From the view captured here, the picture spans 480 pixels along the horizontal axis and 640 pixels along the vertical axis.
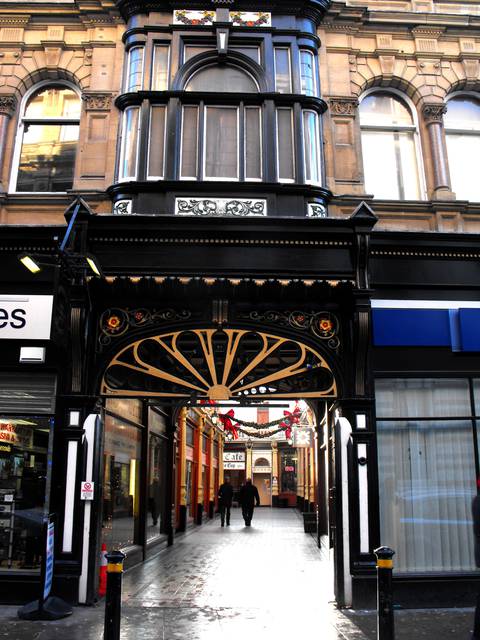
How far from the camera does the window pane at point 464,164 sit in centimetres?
1164

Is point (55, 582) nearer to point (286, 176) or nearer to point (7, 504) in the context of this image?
point (7, 504)

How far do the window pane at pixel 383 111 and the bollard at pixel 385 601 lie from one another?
27.1ft

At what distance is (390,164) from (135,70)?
5.03 metres

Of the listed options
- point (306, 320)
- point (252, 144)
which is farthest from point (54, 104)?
point (306, 320)

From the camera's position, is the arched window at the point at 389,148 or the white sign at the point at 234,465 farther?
the white sign at the point at 234,465

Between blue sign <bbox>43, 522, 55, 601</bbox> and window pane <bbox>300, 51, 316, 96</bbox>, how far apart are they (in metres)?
8.35

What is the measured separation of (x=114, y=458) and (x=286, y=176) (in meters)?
6.00

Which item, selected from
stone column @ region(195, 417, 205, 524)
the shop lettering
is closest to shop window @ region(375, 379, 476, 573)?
the shop lettering

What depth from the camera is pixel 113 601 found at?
6172mm

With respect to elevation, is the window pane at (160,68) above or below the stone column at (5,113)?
above

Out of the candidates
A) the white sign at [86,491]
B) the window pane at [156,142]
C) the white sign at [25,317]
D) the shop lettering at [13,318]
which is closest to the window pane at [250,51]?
the window pane at [156,142]

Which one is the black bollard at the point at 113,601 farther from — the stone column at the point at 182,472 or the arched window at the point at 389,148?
the stone column at the point at 182,472

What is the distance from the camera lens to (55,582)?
29.3 ft

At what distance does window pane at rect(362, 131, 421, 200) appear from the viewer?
1154cm
